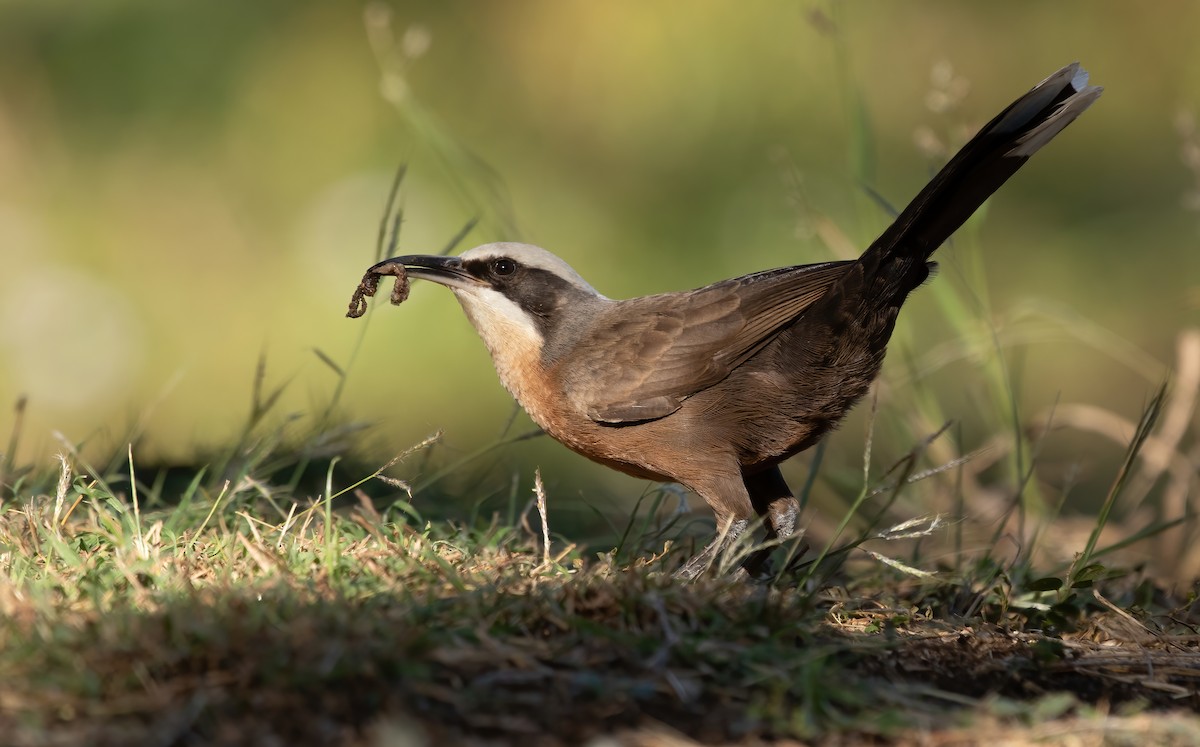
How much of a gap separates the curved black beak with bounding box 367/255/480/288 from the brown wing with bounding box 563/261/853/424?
Answer: 65cm

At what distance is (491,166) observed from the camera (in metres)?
8.41

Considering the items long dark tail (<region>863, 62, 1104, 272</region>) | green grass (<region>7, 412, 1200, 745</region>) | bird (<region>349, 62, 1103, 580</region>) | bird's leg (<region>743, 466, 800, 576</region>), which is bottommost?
green grass (<region>7, 412, 1200, 745</region>)

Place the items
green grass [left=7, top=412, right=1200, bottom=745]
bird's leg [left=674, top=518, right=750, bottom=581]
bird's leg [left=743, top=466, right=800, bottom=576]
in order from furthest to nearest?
bird's leg [left=743, top=466, right=800, bottom=576], bird's leg [left=674, top=518, right=750, bottom=581], green grass [left=7, top=412, right=1200, bottom=745]

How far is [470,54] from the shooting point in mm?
11000

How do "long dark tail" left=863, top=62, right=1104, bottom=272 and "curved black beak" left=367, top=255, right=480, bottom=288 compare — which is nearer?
"long dark tail" left=863, top=62, right=1104, bottom=272

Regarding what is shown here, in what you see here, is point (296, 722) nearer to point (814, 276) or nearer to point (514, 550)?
point (514, 550)

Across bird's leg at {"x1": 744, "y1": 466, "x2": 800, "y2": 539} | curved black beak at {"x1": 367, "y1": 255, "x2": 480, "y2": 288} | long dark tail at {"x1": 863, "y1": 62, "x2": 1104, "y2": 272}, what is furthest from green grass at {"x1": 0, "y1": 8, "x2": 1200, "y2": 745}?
curved black beak at {"x1": 367, "y1": 255, "x2": 480, "y2": 288}

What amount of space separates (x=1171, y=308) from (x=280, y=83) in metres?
7.26

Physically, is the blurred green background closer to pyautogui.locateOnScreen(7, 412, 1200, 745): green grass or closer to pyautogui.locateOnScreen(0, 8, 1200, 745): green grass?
pyautogui.locateOnScreen(0, 8, 1200, 745): green grass

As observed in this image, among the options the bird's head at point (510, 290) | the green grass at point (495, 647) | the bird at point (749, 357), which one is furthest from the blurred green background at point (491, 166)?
the green grass at point (495, 647)

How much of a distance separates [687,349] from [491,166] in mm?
3840

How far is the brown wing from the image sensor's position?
4.86 m

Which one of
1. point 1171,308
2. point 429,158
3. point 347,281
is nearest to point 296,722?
point 347,281

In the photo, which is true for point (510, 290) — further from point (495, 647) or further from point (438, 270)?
point (495, 647)
